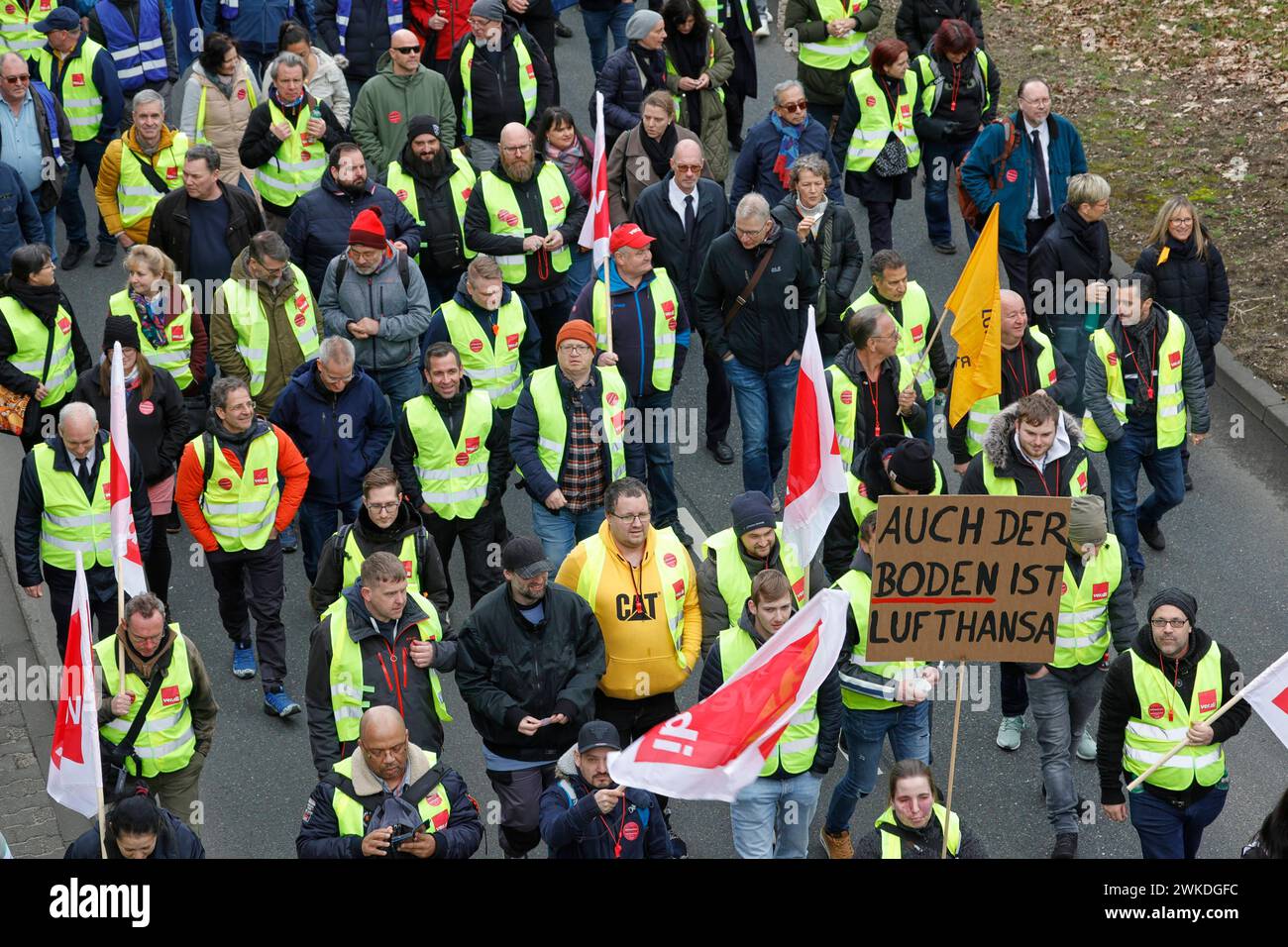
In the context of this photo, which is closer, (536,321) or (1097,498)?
(1097,498)

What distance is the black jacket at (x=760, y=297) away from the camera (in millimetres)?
12617

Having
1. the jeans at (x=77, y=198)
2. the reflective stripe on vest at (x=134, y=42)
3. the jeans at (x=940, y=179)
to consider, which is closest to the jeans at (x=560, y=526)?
the jeans at (x=940, y=179)

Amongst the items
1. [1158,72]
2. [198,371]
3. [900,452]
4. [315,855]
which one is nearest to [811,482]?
[900,452]

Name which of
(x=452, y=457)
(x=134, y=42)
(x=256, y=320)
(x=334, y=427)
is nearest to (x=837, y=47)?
(x=134, y=42)

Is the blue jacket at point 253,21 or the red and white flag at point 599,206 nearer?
the red and white flag at point 599,206

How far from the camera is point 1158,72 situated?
18875 mm

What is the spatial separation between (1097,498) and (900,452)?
40.6 inches

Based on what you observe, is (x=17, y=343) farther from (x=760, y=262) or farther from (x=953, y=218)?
(x=953, y=218)

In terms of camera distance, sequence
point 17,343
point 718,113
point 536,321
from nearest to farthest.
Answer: point 17,343
point 536,321
point 718,113

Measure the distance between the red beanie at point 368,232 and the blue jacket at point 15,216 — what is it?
10.9 feet

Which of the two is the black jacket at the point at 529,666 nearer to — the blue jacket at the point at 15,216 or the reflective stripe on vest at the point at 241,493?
the reflective stripe on vest at the point at 241,493

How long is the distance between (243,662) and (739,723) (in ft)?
13.6

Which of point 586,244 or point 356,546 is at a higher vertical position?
point 586,244

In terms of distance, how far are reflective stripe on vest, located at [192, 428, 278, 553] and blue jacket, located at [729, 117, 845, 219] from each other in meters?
4.51
